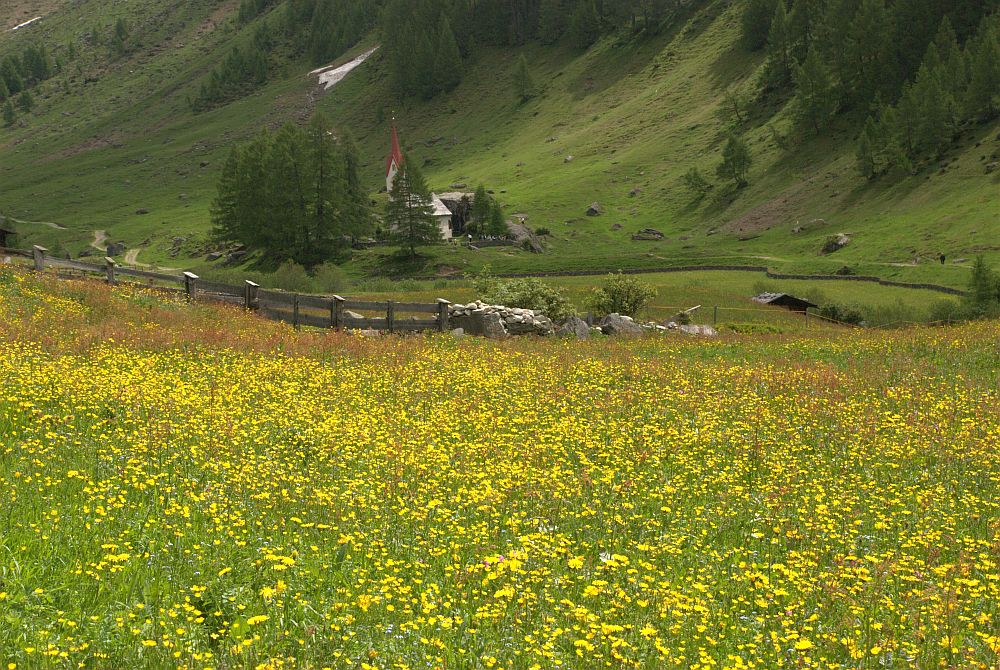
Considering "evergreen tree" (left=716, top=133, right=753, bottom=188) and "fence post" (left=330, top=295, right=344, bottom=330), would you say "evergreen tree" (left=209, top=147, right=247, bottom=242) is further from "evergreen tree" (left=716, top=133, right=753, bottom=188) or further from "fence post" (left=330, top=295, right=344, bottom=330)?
"fence post" (left=330, top=295, right=344, bottom=330)

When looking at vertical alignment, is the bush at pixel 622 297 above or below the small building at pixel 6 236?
below

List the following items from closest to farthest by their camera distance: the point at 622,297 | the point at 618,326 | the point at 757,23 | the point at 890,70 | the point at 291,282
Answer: the point at 618,326 < the point at 622,297 < the point at 291,282 < the point at 890,70 < the point at 757,23

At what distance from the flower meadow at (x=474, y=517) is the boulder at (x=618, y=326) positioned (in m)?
15.1

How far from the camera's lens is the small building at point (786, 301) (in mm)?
59344

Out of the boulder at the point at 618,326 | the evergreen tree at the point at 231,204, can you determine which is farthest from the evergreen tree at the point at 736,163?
the boulder at the point at 618,326

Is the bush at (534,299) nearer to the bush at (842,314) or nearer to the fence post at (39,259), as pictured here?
the fence post at (39,259)

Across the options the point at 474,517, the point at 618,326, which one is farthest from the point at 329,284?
the point at 474,517

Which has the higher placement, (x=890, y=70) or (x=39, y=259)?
(x=890, y=70)

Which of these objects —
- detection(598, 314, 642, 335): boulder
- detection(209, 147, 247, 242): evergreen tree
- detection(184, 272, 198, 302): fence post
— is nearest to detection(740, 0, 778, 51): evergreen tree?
detection(209, 147, 247, 242): evergreen tree

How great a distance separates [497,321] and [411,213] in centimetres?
7394

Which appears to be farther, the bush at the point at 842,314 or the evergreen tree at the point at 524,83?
the evergreen tree at the point at 524,83

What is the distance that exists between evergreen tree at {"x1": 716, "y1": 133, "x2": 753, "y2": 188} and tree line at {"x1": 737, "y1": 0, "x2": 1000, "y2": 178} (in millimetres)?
12985

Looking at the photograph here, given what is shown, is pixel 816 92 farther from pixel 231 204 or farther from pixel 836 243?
pixel 231 204

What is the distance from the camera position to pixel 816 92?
116500 mm
